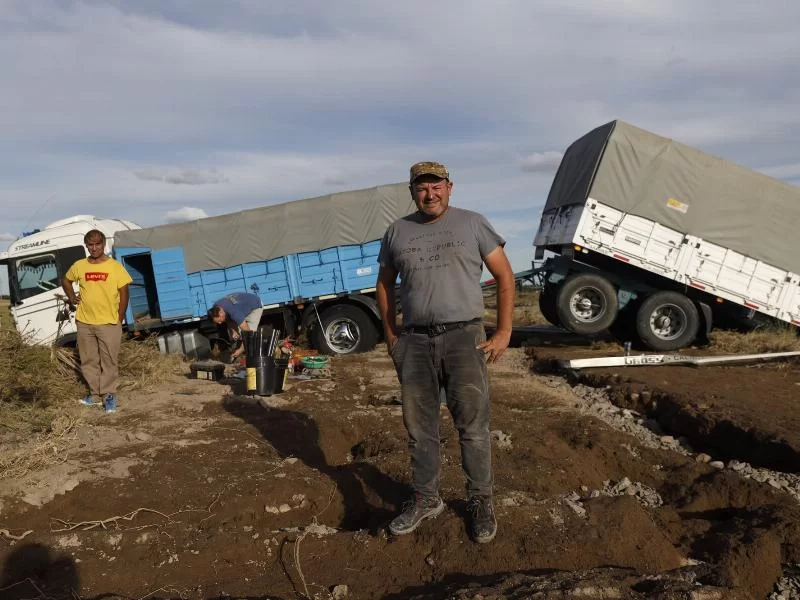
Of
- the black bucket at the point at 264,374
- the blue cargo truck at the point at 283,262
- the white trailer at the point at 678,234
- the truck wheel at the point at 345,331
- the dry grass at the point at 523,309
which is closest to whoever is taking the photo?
the black bucket at the point at 264,374

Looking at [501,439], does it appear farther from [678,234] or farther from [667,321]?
[678,234]

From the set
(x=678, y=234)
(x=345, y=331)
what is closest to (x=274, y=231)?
(x=345, y=331)

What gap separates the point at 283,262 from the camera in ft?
39.3

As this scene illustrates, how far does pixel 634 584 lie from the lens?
298 centimetres

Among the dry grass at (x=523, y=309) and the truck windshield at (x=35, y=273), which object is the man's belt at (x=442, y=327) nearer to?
the truck windshield at (x=35, y=273)

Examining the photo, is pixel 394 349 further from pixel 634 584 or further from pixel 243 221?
pixel 243 221

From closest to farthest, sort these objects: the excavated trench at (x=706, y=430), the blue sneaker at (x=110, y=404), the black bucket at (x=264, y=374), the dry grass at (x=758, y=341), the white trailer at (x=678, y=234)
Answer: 1. the excavated trench at (x=706, y=430)
2. the blue sneaker at (x=110, y=404)
3. the black bucket at (x=264, y=374)
4. the dry grass at (x=758, y=341)
5. the white trailer at (x=678, y=234)

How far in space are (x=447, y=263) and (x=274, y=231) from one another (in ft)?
29.2

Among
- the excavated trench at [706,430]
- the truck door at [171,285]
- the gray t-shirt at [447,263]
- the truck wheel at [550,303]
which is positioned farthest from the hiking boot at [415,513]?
the truck door at [171,285]

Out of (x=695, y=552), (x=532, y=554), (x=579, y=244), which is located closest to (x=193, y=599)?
(x=532, y=554)

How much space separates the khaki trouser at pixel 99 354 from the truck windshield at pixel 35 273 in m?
5.27

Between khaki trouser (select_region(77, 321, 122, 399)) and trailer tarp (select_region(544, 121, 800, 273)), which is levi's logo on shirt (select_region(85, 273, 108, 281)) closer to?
khaki trouser (select_region(77, 321, 122, 399))

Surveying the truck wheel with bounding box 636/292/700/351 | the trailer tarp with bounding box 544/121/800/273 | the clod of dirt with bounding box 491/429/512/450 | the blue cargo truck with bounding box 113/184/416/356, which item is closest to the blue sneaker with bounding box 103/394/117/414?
the clod of dirt with bounding box 491/429/512/450

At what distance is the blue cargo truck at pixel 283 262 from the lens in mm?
11898
